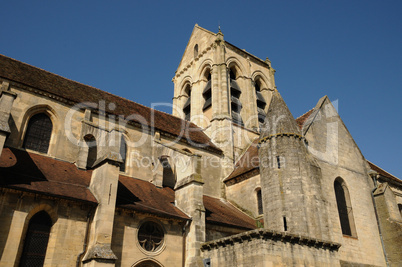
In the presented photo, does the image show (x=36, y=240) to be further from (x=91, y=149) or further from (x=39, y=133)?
(x=39, y=133)

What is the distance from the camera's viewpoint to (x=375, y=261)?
1545 centimetres

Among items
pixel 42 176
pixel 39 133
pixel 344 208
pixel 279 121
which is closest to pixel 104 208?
pixel 42 176

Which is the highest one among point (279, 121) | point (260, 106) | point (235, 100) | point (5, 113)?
point (260, 106)

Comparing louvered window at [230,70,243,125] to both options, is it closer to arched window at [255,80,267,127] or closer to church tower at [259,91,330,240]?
arched window at [255,80,267,127]

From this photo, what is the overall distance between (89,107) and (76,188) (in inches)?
212

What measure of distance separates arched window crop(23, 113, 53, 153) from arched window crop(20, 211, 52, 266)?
4.39 meters

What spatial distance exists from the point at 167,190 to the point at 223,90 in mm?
10780

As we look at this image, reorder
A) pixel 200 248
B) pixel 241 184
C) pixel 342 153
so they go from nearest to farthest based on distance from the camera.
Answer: pixel 200 248 < pixel 342 153 < pixel 241 184

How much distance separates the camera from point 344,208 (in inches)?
631

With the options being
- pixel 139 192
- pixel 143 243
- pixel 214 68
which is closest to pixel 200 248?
pixel 143 243

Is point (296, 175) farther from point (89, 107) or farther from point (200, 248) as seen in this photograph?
point (89, 107)

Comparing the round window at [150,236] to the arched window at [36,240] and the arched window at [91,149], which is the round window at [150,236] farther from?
the arched window at [91,149]

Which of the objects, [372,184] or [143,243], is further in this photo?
[372,184]

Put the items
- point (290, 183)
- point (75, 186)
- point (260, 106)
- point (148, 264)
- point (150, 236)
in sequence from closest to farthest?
point (75, 186) < point (148, 264) < point (150, 236) < point (290, 183) < point (260, 106)
